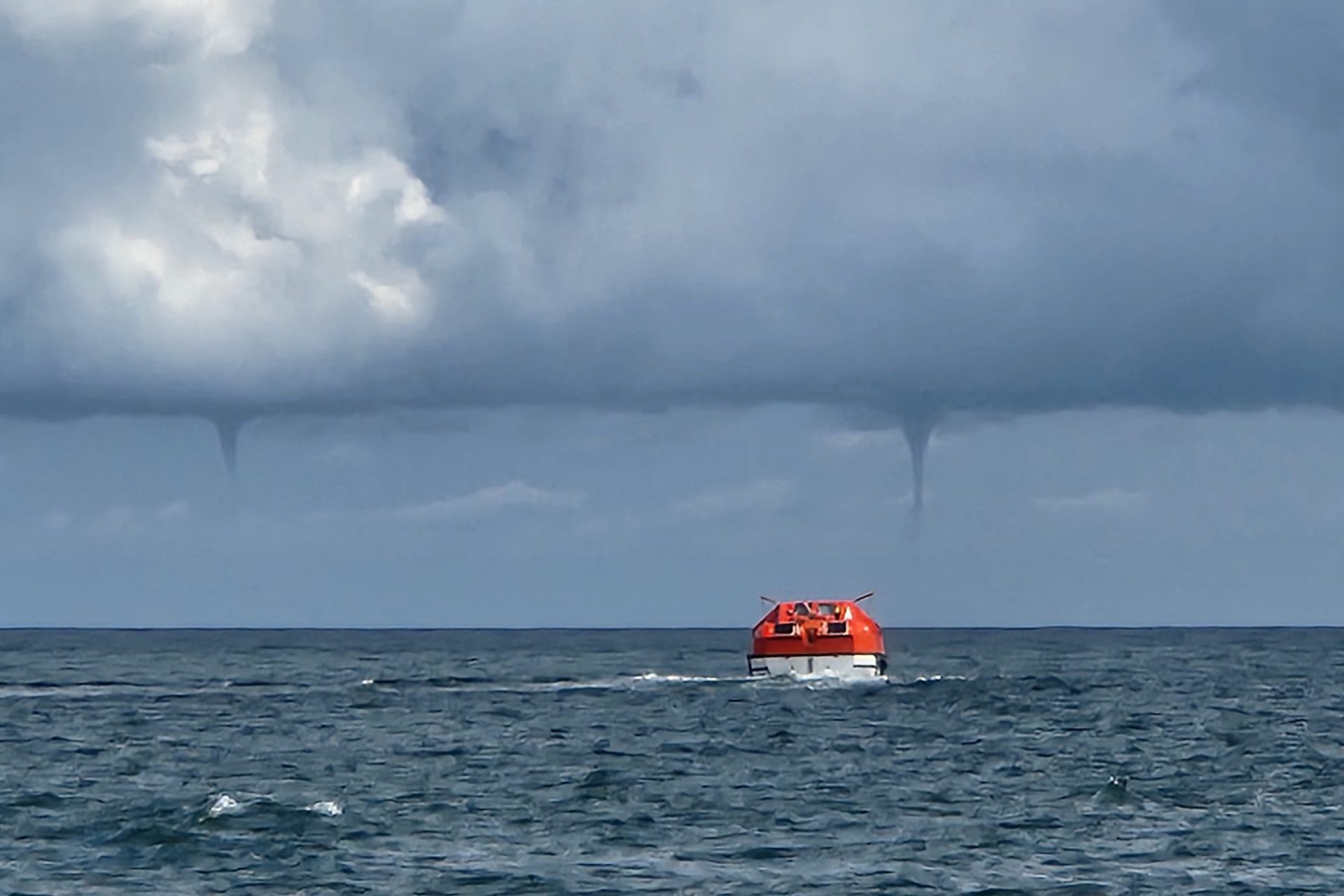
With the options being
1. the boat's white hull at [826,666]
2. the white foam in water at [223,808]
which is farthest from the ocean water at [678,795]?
the boat's white hull at [826,666]

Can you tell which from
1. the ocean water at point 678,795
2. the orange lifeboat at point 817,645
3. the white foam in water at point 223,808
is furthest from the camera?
the orange lifeboat at point 817,645

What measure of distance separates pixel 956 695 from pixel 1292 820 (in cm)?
6253

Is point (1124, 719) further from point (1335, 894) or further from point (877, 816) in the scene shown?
point (1335, 894)

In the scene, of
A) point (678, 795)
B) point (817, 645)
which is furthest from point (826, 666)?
point (678, 795)

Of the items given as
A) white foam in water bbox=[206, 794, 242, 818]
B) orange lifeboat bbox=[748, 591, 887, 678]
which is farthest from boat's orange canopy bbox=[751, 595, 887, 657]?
white foam in water bbox=[206, 794, 242, 818]

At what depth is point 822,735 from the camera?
8362cm

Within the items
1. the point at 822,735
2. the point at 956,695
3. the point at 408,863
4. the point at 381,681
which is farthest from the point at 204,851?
the point at 381,681

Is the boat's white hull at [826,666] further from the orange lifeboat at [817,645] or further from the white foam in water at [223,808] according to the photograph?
the white foam in water at [223,808]

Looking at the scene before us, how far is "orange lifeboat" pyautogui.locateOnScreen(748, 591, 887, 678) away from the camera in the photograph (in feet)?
402

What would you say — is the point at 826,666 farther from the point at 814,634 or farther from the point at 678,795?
the point at 678,795

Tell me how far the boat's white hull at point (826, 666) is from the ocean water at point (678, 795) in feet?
23.2

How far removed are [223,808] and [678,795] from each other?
13662mm

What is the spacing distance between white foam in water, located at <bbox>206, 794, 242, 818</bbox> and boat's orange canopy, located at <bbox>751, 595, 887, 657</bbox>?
225ft

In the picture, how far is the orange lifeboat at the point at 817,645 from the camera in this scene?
122625 mm
